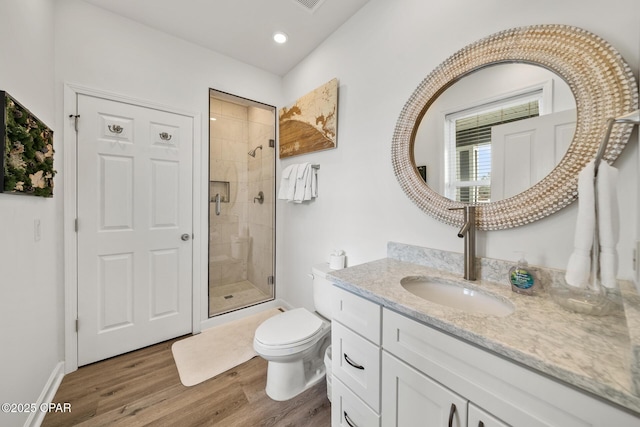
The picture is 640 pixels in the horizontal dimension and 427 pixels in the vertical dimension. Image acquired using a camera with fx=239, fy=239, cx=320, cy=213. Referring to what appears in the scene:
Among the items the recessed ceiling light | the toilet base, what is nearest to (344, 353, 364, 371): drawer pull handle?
the toilet base

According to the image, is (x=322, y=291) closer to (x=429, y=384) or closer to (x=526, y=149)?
(x=429, y=384)

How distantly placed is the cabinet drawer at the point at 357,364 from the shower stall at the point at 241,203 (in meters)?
1.67

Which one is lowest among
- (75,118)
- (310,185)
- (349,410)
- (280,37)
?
(349,410)

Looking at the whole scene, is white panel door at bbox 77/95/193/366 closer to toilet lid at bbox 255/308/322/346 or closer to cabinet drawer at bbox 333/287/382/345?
toilet lid at bbox 255/308/322/346

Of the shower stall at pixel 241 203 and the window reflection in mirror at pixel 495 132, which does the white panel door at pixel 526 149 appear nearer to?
the window reflection in mirror at pixel 495 132

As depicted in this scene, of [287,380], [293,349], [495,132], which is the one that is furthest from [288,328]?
[495,132]

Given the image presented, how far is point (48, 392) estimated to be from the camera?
1.45 meters

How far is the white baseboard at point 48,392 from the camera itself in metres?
1.25

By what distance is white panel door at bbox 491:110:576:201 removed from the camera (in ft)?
3.11

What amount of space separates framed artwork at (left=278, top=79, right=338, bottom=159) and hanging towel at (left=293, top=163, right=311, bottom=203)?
156 millimetres

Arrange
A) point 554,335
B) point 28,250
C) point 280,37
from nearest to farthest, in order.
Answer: point 554,335
point 28,250
point 280,37

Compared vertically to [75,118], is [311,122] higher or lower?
higher

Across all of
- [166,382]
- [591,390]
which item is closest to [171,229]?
[166,382]

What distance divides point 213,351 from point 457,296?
6.14 ft
